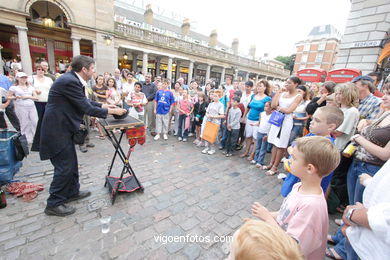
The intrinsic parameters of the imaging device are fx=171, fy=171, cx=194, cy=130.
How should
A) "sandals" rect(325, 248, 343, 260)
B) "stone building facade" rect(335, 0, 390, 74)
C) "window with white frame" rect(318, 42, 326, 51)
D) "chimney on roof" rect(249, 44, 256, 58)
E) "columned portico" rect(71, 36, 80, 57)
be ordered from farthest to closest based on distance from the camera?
1. "window with white frame" rect(318, 42, 326, 51)
2. "chimney on roof" rect(249, 44, 256, 58)
3. "columned portico" rect(71, 36, 80, 57)
4. "stone building facade" rect(335, 0, 390, 74)
5. "sandals" rect(325, 248, 343, 260)

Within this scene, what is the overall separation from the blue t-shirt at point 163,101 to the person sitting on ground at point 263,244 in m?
5.88

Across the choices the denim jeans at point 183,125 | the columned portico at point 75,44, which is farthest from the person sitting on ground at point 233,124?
the columned portico at point 75,44

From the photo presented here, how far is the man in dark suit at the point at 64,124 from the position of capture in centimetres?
251

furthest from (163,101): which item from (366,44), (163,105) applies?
(366,44)

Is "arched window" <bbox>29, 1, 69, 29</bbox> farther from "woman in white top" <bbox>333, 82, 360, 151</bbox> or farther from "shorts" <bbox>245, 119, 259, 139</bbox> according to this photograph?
"woman in white top" <bbox>333, 82, 360, 151</bbox>

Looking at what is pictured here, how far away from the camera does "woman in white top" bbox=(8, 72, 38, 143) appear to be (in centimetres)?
468

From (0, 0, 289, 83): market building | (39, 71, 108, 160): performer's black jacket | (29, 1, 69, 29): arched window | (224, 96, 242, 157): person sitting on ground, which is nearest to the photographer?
(39, 71, 108, 160): performer's black jacket

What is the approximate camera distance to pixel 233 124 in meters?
5.22

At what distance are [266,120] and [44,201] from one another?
5011 millimetres

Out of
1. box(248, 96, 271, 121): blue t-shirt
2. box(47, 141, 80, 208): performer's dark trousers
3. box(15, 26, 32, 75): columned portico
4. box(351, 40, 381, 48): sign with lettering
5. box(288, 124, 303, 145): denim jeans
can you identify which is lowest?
box(47, 141, 80, 208): performer's dark trousers

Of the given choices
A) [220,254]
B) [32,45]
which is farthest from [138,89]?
[32,45]

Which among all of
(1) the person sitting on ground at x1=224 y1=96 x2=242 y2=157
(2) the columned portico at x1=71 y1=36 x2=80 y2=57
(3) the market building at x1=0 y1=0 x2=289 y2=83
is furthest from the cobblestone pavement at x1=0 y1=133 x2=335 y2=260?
(3) the market building at x1=0 y1=0 x2=289 y2=83

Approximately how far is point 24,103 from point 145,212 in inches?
195

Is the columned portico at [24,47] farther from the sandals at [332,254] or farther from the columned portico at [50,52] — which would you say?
the sandals at [332,254]
